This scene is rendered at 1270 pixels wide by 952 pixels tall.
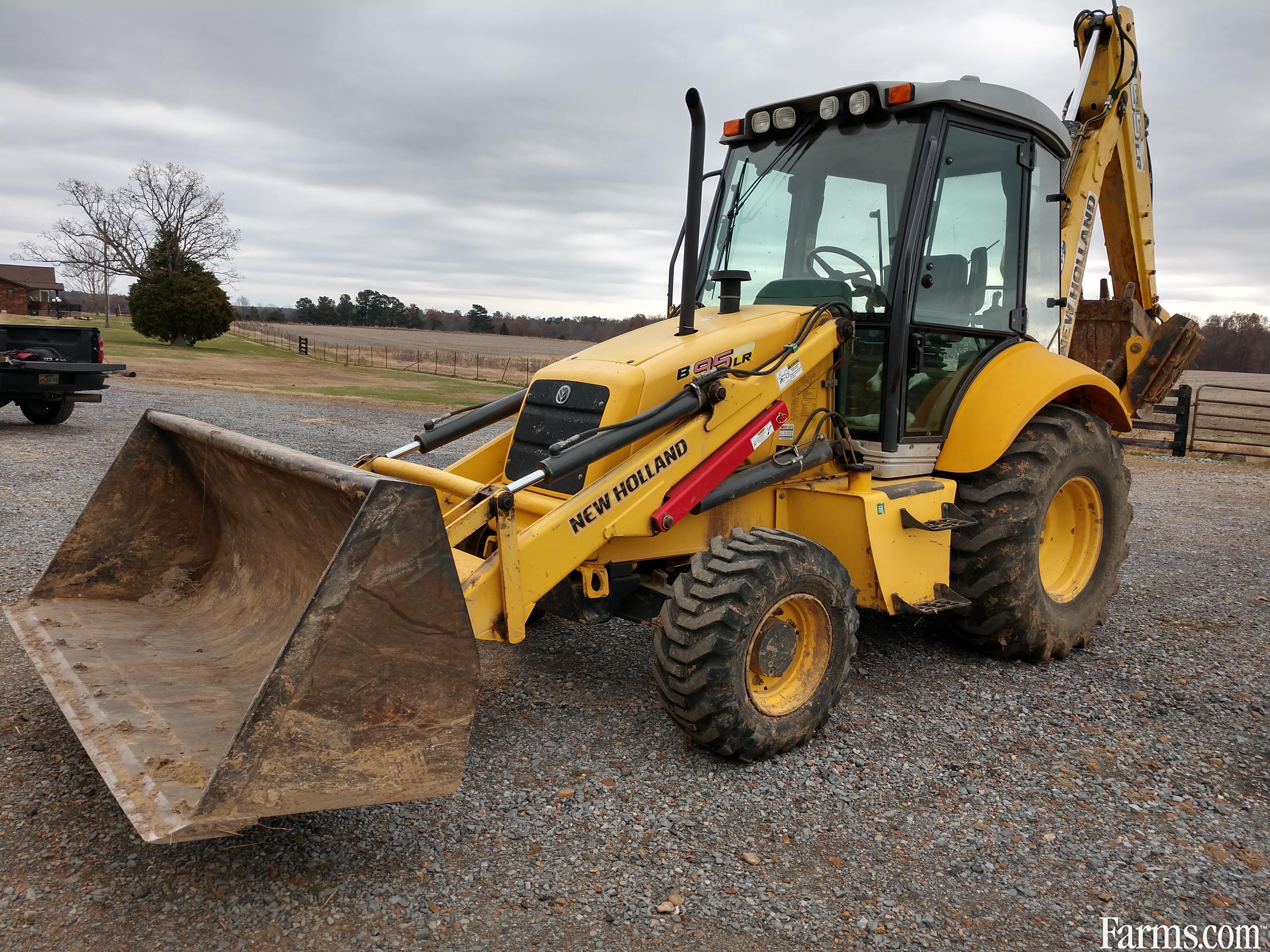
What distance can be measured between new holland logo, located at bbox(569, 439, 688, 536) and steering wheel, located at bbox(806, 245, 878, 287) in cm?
144

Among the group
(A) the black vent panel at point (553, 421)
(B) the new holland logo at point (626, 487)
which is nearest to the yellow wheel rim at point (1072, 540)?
(B) the new holland logo at point (626, 487)

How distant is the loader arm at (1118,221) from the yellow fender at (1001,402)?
0.83 m

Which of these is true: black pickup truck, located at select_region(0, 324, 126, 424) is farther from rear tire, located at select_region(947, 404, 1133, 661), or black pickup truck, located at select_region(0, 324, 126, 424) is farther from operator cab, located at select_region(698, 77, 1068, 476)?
rear tire, located at select_region(947, 404, 1133, 661)

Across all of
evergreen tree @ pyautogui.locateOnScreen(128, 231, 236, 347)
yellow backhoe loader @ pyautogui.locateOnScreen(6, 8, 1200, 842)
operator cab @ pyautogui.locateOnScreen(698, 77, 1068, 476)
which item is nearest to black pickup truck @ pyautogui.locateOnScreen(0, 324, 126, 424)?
yellow backhoe loader @ pyautogui.locateOnScreen(6, 8, 1200, 842)

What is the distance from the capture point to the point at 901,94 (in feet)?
14.5

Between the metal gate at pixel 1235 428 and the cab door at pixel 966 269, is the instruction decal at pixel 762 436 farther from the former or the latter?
the metal gate at pixel 1235 428

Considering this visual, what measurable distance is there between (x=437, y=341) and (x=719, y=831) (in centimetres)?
6916

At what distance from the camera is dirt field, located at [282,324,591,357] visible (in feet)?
189

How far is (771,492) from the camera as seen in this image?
15.0 ft

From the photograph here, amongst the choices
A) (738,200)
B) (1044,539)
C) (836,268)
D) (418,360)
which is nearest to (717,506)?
(836,268)

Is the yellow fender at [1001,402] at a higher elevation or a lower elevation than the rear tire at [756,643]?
higher

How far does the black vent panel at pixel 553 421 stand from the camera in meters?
4.04

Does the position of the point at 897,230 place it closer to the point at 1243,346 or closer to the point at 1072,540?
the point at 1072,540

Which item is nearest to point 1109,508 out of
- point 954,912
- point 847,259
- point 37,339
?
point 847,259
